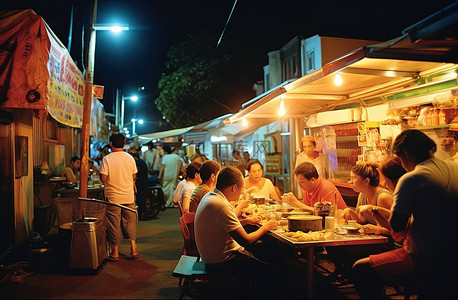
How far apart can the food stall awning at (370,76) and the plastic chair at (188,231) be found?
9.24 feet

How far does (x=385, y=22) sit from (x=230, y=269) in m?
16.3

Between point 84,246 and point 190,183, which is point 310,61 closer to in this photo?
point 190,183

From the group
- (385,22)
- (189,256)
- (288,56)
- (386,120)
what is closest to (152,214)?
(189,256)

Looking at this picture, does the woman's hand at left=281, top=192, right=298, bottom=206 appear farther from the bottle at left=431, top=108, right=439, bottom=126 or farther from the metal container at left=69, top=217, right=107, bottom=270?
the metal container at left=69, top=217, right=107, bottom=270

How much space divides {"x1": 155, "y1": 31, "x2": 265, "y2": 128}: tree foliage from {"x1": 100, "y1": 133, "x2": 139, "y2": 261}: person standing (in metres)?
16.8

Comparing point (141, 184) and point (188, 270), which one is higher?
point (141, 184)

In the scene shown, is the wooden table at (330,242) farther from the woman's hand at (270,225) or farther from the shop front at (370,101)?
the shop front at (370,101)

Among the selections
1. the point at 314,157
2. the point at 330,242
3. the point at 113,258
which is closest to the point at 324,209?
the point at 330,242

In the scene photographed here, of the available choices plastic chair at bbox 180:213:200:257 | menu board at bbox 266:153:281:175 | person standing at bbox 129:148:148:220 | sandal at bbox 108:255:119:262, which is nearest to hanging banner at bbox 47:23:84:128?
person standing at bbox 129:148:148:220

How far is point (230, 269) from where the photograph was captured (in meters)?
3.97

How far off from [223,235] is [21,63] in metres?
4.10

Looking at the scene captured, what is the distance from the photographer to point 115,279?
5.67m

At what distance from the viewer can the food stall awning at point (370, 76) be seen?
4145mm

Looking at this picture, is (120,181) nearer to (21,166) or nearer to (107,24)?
A: (21,166)
